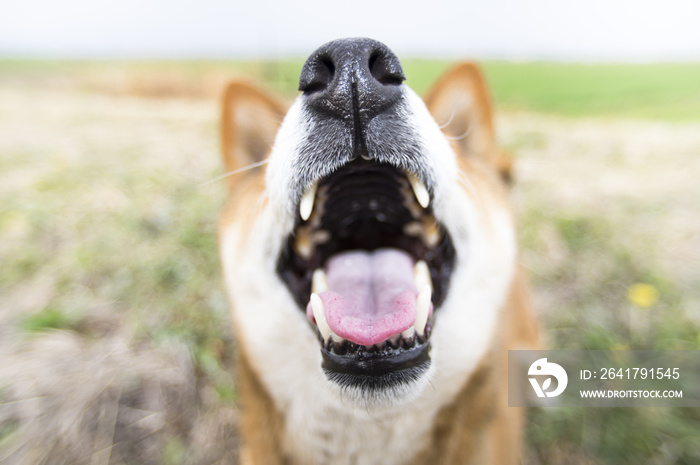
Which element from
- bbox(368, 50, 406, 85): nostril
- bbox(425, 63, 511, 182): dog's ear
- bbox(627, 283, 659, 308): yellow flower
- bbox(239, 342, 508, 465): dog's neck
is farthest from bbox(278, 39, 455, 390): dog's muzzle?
bbox(627, 283, 659, 308): yellow flower

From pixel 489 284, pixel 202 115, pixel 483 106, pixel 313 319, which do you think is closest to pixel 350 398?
pixel 313 319

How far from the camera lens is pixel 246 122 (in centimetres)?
154

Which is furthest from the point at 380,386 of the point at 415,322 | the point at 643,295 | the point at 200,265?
the point at 643,295

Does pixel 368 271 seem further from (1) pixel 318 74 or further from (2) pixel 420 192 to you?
(1) pixel 318 74

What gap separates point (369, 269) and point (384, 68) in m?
0.69

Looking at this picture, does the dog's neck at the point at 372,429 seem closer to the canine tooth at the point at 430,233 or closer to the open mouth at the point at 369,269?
the open mouth at the point at 369,269

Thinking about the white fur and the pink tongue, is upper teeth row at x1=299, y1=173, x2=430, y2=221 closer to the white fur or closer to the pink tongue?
the white fur

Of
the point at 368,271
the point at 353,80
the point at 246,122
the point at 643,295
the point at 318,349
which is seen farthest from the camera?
the point at 643,295

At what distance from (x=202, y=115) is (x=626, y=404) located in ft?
20.0

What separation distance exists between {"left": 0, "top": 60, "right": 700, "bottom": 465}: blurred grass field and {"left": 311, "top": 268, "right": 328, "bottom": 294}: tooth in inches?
28.6

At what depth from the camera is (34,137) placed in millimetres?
4195

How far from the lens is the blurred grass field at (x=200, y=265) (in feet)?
5.79

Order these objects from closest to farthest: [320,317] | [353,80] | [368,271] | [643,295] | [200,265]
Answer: [353,80] < [320,317] < [368,271] < [643,295] < [200,265]

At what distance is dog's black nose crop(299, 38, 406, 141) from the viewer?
34.7 inches
